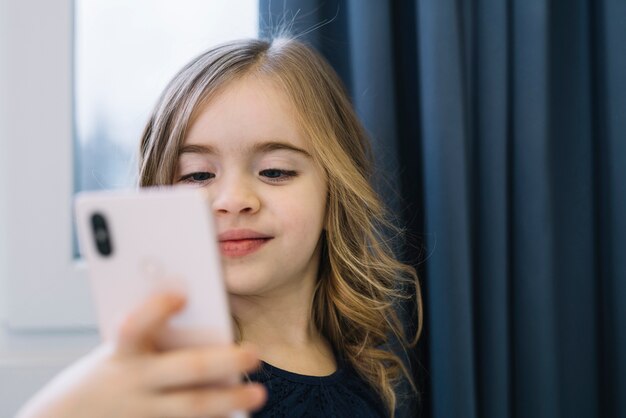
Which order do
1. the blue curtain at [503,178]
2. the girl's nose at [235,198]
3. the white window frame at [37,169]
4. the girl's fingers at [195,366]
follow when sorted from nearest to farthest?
the girl's fingers at [195,366] < the girl's nose at [235,198] < the blue curtain at [503,178] < the white window frame at [37,169]

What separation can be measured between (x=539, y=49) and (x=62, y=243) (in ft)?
2.65

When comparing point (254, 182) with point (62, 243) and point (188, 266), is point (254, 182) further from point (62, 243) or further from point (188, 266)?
point (62, 243)

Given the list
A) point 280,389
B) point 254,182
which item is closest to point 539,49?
point 254,182

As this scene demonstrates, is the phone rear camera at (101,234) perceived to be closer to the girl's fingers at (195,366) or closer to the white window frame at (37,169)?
the girl's fingers at (195,366)

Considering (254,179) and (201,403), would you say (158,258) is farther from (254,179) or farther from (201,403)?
(254,179)

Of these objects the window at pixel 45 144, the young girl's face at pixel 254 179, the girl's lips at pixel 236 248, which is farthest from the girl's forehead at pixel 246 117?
the window at pixel 45 144

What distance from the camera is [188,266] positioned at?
0.43 m

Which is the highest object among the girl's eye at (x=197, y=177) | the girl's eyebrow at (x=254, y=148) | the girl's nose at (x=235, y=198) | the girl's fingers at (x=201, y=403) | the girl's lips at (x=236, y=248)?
the girl's eyebrow at (x=254, y=148)

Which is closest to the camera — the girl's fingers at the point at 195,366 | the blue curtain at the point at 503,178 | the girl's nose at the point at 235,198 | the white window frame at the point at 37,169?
the girl's fingers at the point at 195,366

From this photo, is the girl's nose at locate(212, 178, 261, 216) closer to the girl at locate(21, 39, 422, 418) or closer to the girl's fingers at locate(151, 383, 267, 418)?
the girl at locate(21, 39, 422, 418)

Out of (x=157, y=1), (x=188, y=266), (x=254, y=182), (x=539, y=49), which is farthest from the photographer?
(x=157, y=1)

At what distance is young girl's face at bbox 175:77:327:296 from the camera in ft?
2.34

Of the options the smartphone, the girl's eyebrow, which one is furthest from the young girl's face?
the smartphone

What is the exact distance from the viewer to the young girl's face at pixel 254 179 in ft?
2.34
